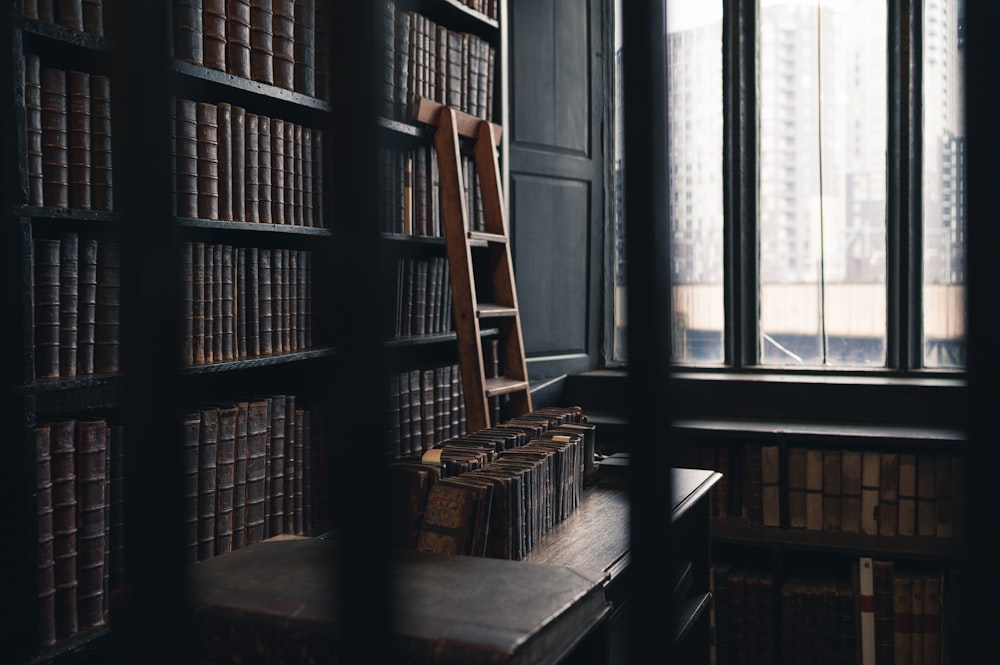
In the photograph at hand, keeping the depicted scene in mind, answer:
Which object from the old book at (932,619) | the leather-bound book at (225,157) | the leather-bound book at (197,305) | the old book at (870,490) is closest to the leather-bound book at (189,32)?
the leather-bound book at (225,157)

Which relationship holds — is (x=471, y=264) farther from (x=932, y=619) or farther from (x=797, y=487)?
(x=932, y=619)

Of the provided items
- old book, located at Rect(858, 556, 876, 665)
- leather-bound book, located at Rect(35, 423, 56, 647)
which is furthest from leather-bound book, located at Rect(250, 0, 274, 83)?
old book, located at Rect(858, 556, 876, 665)

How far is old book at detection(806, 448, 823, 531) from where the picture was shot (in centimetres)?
360

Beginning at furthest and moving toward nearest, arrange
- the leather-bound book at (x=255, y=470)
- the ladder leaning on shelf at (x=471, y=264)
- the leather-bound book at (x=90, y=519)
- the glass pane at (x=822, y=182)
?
1. the glass pane at (x=822, y=182)
2. the ladder leaning on shelf at (x=471, y=264)
3. the leather-bound book at (x=255, y=470)
4. the leather-bound book at (x=90, y=519)

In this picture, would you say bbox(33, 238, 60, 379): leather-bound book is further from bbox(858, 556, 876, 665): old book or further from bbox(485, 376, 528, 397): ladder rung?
bbox(858, 556, 876, 665): old book

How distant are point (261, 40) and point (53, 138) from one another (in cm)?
74

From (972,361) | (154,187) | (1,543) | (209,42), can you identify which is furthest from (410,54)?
(972,361)

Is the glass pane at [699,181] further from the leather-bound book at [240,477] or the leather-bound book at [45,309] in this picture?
the leather-bound book at [45,309]

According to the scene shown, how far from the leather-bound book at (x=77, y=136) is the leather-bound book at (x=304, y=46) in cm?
74

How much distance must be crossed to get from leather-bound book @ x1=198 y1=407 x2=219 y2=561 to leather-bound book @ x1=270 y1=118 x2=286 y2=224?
61cm

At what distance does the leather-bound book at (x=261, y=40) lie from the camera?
2328 millimetres

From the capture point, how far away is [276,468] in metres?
2.42

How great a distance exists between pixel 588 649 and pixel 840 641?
8.19 feet

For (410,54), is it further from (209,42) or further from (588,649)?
(588,649)
